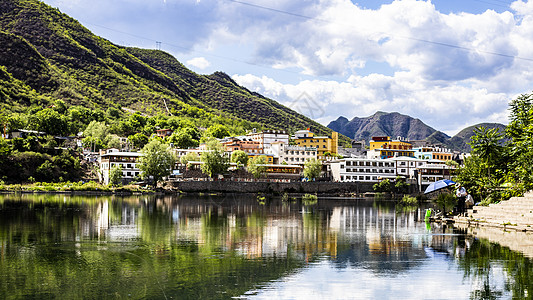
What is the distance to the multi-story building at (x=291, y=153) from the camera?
125m

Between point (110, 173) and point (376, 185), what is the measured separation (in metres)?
51.1

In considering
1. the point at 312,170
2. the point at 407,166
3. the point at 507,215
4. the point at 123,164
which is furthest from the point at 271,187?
the point at 507,215

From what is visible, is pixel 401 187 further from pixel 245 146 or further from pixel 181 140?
pixel 181 140

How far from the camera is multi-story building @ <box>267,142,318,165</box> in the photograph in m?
125

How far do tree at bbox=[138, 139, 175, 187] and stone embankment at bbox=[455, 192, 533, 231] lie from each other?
199 feet

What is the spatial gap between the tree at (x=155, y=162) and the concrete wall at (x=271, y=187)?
353 cm

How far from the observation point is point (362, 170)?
109062 millimetres

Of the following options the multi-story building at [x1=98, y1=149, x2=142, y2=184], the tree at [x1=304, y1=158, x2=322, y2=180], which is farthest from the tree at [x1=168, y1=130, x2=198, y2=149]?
the tree at [x1=304, y1=158, x2=322, y2=180]

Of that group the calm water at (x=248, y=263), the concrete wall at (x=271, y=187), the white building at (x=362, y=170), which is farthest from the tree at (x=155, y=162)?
the calm water at (x=248, y=263)

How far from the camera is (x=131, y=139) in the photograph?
135500 millimetres

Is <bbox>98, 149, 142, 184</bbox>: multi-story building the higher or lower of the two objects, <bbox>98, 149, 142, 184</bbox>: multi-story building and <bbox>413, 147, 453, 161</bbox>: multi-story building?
the lower

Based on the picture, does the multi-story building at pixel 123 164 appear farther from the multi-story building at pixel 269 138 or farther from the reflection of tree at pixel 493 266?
the reflection of tree at pixel 493 266

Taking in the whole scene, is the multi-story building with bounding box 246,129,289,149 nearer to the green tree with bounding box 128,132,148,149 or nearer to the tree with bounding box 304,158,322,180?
the tree with bounding box 304,158,322,180

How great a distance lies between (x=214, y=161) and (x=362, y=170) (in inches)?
1244
